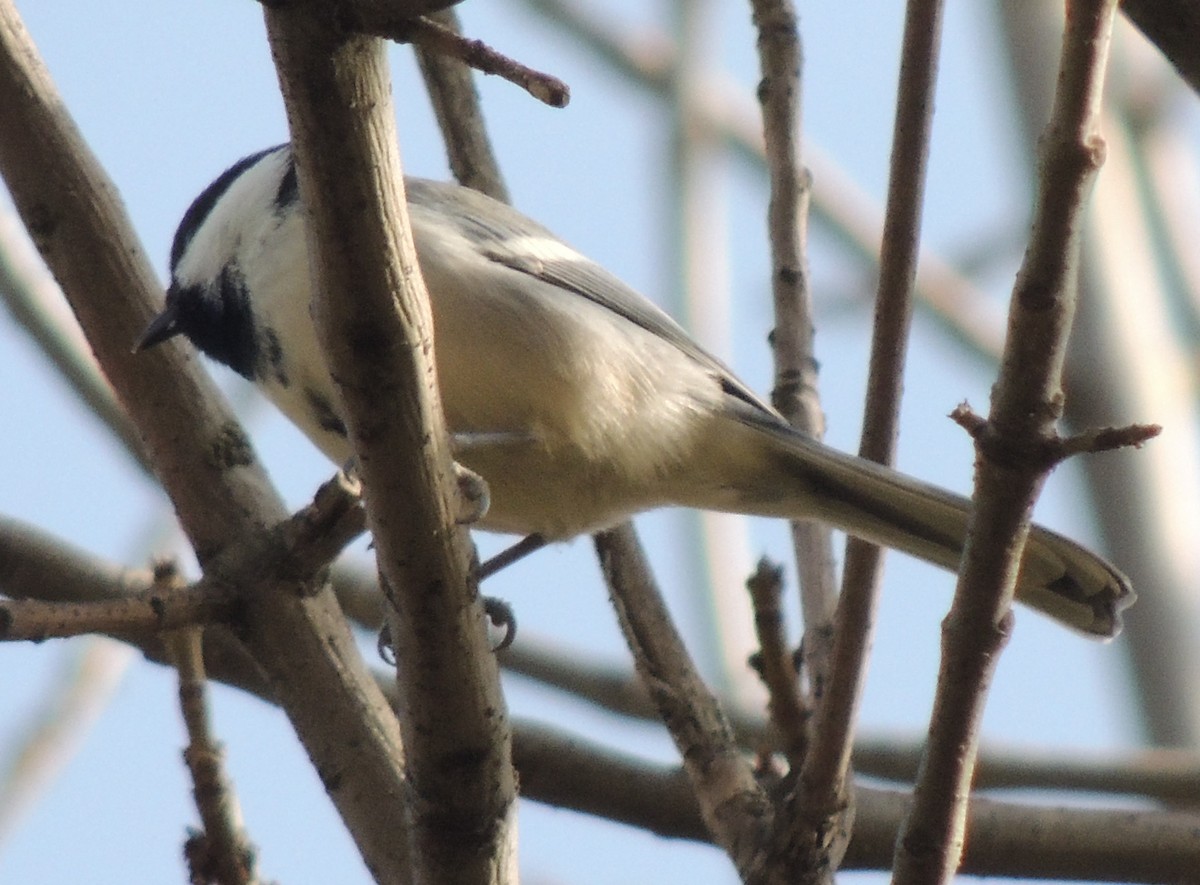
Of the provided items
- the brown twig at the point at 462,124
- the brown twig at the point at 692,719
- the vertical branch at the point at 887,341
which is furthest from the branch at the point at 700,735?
the brown twig at the point at 462,124

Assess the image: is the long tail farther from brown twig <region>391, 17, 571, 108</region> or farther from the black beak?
A: brown twig <region>391, 17, 571, 108</region>

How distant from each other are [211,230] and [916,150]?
1682 mm

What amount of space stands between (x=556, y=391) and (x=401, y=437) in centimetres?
105

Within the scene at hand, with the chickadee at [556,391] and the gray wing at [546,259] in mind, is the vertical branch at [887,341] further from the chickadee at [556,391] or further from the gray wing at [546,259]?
the gray wing at [546,259]

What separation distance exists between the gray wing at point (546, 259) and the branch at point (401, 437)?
1160 mm

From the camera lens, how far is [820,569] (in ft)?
8.27

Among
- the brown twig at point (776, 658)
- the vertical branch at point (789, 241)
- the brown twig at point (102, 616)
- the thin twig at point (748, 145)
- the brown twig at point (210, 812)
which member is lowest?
the brown twig at point (210, 812)

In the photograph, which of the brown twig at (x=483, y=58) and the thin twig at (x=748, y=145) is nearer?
the brown twig at (x=483, y=58)

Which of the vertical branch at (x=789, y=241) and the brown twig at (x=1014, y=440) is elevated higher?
the vertical branch at (x=789, y=241)

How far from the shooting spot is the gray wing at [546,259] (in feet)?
9.42

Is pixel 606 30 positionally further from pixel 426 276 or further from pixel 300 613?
pixel 300 613

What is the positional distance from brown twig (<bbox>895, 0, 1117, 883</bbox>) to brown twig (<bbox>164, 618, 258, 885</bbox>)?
2.99 ft

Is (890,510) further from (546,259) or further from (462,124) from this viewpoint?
(462,124)

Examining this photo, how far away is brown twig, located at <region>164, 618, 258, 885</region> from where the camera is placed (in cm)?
207
